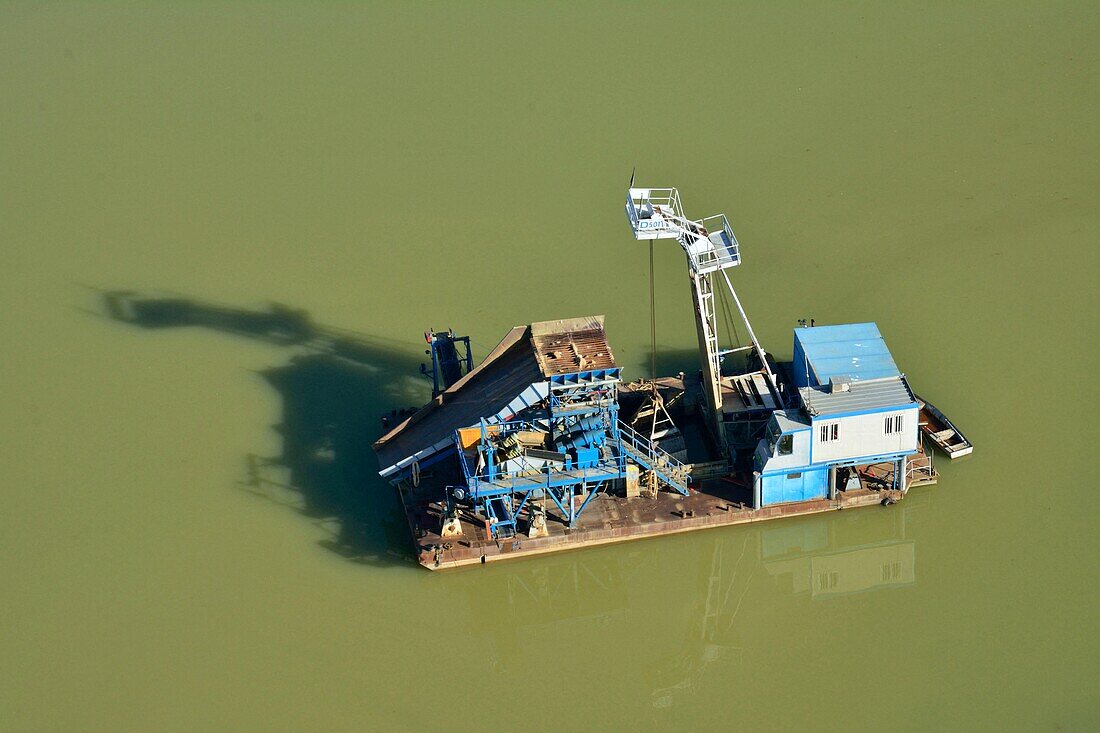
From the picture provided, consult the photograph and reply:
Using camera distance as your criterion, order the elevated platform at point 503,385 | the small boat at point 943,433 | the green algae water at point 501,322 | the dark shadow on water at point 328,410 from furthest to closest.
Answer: the small boat at point 943,433 < the dark shadow on water at point 328,410 < the elevated platform at point 503,385 < the green algae water at point 501,322

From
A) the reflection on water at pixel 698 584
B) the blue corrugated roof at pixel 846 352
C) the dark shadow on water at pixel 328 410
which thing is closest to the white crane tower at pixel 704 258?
the blue corrugated roof at pixel 846 352

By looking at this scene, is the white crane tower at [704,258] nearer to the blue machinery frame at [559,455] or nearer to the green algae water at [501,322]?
the blue machinery frame at [559,455]

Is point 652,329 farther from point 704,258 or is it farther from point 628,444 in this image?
point 628,444

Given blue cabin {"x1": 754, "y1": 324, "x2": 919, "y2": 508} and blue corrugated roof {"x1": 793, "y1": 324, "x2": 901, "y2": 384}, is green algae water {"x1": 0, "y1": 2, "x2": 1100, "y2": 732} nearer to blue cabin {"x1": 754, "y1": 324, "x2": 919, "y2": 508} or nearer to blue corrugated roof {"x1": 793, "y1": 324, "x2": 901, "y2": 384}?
blue cabin {"x1": 754, "y1": 324, "x2": 919, "y2": 508}

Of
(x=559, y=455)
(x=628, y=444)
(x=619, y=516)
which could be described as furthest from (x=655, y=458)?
(x=559, y=455)

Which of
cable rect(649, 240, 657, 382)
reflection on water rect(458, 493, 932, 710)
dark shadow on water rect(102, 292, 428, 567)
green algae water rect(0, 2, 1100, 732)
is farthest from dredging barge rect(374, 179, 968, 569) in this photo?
cable rect(649, 240, 657, 382)

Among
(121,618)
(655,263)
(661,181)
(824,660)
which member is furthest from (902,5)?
(121,618)

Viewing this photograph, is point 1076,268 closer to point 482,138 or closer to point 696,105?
point 696,105
